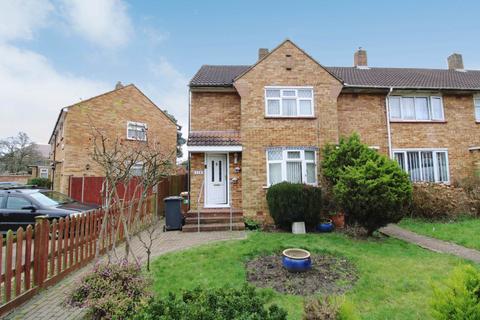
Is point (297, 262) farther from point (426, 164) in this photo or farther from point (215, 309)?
point (426, 164)

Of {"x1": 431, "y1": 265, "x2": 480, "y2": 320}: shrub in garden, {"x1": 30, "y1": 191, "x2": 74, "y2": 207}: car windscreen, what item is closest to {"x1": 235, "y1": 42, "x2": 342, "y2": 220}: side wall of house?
{"x1": 30, "y1": 191, "x2": 74, "y2": 207}: car windscreen

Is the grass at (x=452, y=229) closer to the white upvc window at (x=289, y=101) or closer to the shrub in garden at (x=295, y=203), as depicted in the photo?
the shrub in garden at (x=295, y=203)

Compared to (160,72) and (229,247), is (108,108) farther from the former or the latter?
(229,247)

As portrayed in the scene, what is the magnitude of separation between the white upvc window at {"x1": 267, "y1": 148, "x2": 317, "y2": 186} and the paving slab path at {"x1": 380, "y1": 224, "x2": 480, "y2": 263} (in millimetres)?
3564

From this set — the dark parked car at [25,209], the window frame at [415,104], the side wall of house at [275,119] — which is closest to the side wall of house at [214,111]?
the side wall of house at [275,119]

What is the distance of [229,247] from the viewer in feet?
24.5

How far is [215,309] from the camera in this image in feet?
9.64

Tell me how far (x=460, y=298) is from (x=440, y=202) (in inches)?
440

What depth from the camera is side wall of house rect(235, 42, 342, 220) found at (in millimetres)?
11286

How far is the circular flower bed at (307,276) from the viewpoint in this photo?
480 cm

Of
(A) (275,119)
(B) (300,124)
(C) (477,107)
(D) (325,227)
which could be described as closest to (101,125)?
(A) (275,119)

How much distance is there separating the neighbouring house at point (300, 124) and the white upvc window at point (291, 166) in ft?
0.15

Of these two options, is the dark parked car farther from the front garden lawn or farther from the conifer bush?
the conifer bush

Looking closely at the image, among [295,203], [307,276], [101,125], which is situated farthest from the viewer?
[101,125]
